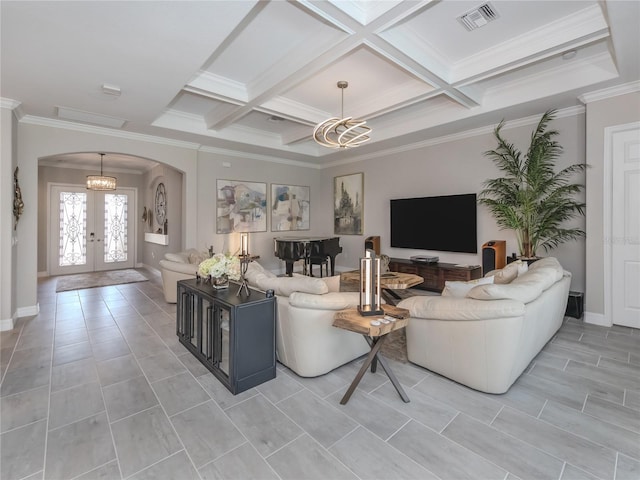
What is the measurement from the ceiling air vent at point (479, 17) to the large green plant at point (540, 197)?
2058mm

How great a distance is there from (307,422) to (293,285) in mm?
1074

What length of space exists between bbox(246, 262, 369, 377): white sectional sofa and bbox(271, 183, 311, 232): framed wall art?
5.02 m

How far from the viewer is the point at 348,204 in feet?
25.9

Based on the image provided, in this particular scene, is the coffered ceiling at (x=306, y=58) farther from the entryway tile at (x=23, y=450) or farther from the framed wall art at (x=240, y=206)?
the entryway tile at (x=23, y=450)

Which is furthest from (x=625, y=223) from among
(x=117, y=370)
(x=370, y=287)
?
(x=117, y=370)

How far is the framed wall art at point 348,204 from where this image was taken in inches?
300

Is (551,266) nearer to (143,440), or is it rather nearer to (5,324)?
(143,440)

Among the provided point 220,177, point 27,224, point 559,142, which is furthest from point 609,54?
point 27,224

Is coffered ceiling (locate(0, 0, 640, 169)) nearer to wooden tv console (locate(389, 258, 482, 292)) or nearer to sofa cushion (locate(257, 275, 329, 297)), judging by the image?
sofa cushion (locate(257, 275, 329, 297))

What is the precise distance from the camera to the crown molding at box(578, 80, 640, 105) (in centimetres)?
378

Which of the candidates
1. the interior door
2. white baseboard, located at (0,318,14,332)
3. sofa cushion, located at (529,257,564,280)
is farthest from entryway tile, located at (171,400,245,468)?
the interior door

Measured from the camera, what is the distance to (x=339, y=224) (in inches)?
319

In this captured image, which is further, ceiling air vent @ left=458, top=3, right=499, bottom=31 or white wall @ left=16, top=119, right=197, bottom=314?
white wall @ left=16, top=119, right=197, bottom=314

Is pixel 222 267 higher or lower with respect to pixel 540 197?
lower
